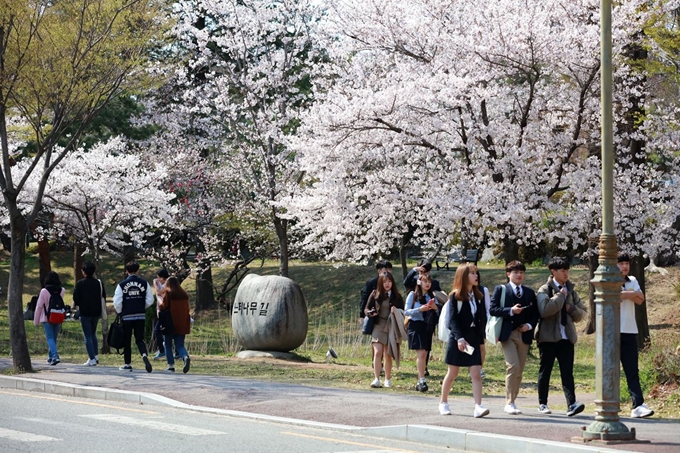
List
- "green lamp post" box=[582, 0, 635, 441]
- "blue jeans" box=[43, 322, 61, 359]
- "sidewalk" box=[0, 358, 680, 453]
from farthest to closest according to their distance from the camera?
"blue jeans" box=[43, 322, 61, 359] → "sidewalk" box=[0, 358, 680, 453] → "green lamp post" box=[582, 0, 635, 441]

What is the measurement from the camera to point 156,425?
1184cm

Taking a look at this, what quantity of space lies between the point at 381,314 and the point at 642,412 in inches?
208

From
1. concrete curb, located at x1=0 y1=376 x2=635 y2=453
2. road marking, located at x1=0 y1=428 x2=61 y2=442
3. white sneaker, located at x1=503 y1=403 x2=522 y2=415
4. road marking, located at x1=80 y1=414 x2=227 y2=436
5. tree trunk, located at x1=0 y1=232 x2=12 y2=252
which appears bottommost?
road marking, located at x1=0 y1=428 x2=61 y2=442

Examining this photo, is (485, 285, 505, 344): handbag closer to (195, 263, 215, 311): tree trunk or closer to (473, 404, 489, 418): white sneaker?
(473, 404, 489, 418): white sneaker

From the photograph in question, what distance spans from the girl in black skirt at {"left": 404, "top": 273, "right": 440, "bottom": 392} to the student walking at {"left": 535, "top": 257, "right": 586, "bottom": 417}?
3170 millimetres

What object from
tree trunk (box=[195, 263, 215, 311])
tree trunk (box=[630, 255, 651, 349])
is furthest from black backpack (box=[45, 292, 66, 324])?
tree trunk (box=[195, 263, 215, 311])

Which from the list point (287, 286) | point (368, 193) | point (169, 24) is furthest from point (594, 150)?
point (169, 24)

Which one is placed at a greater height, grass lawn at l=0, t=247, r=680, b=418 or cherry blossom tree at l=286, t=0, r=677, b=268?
cherry blossom tree at l=286, t=0, r=677, b=268

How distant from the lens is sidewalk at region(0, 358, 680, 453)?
10234 mm

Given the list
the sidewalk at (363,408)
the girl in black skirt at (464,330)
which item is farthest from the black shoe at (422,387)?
the girl in black skirt at (464,330)

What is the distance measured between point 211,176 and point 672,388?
26683 millimetres

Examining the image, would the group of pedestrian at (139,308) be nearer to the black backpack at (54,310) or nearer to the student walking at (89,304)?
the student walking at (89,304)

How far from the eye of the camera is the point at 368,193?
24.1m

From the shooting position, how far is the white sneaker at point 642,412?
12070mm
